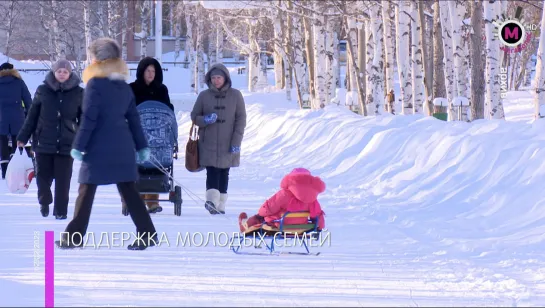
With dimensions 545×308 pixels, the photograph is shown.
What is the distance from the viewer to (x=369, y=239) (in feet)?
34.0

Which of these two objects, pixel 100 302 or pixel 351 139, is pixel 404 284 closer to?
pixel 100 302

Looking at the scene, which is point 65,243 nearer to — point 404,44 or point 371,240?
point 371,240

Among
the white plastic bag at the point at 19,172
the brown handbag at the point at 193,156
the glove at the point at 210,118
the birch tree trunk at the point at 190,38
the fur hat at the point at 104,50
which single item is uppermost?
the birch tree trunk at the point at 190,38

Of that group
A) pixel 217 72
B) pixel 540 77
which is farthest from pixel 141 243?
pixel 540 77

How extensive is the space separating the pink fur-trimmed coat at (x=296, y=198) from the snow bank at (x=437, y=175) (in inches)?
53.3

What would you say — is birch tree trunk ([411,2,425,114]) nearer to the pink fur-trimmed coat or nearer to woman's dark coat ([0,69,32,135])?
woman's dark coat ([0,69,32,135])

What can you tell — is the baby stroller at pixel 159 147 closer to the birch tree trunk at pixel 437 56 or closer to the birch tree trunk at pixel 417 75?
the birch tree trunk at pixel 417 75

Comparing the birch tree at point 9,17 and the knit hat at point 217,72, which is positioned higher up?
the birch tree at point 9,17

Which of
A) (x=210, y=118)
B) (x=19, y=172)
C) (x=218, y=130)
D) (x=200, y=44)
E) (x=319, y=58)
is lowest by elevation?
(x=19, y=172)

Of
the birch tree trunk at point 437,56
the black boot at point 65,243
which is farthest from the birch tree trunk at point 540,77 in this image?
the black boot at point 65,243

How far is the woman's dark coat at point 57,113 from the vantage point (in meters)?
12.1

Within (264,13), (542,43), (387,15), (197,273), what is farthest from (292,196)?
(264,13)

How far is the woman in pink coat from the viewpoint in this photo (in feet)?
30.4

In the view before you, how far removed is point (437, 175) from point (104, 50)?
5343mm
